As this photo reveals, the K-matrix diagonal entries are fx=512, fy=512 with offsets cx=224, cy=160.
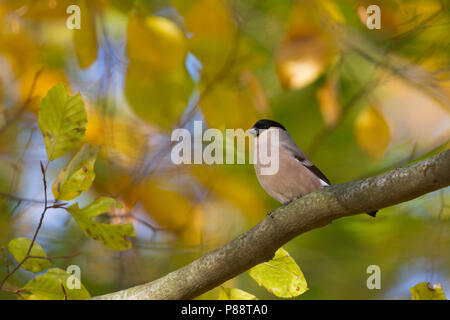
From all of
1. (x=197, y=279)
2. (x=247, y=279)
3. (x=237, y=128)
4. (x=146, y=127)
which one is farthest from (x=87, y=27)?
(x=247, y=279)

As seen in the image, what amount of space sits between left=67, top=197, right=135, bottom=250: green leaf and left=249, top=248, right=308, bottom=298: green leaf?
337mm

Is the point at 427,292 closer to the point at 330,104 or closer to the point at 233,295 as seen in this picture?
the point at 233,295

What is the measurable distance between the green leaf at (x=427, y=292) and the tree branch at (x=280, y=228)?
A: 19cm

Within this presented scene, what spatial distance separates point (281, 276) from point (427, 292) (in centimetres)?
31

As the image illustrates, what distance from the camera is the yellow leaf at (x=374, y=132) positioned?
146cm

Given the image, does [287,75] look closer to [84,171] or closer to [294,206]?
[294,206]

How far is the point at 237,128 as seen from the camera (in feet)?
5.23

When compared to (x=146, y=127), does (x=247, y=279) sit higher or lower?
lower

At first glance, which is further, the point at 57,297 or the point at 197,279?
the point at 197,279

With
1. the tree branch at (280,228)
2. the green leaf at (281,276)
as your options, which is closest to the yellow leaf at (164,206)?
the tree branch at (280,228)

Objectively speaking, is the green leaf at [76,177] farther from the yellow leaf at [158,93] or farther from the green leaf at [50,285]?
the yellow leaf at [158,93]

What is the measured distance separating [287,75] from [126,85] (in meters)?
0.48

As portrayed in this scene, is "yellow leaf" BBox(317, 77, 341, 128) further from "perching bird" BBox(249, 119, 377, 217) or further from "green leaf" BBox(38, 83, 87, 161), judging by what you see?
"green leaf" BBox(38, 83, 87, 161)

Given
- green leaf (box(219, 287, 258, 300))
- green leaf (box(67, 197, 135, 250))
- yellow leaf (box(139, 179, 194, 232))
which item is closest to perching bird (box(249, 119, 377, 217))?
yellow leaf (box(139, 179, 194, 232))
